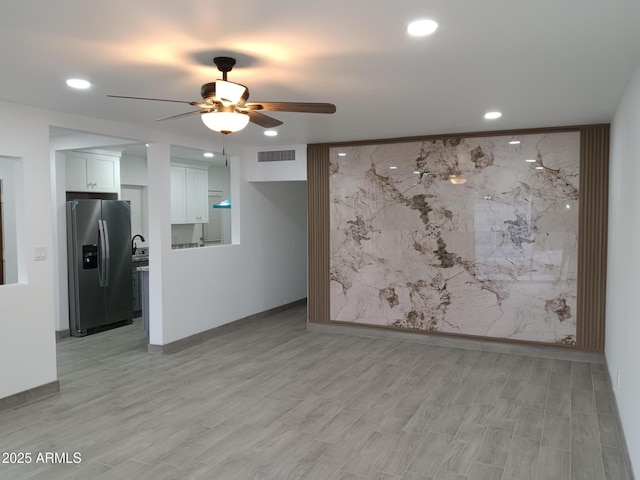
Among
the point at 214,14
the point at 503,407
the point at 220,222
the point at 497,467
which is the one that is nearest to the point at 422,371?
the point at 503,407

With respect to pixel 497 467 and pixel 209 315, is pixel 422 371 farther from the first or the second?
pixel 209 315

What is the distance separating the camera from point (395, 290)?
6152 mm

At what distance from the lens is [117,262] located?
682cm

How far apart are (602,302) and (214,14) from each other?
190 inches

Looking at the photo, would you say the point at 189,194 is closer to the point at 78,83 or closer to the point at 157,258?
the point at 157,258

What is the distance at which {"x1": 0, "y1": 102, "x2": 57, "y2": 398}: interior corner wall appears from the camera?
13.0ft

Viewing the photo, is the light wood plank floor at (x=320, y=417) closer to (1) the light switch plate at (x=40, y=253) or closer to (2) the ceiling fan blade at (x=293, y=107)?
(1) the light switch plate at (x=40, y=253)

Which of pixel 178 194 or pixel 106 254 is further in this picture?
pixel 178 194

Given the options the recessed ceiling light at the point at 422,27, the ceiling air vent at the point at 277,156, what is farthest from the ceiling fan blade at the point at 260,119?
the ceiling air vent at the point at 277,156

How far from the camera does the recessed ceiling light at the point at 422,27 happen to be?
7.76 ft

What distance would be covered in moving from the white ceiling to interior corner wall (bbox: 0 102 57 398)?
0.28m

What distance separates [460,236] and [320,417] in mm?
2911

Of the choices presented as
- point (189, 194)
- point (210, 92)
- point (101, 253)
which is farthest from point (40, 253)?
point (189, 194)

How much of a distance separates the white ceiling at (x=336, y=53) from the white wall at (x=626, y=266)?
0.33m
